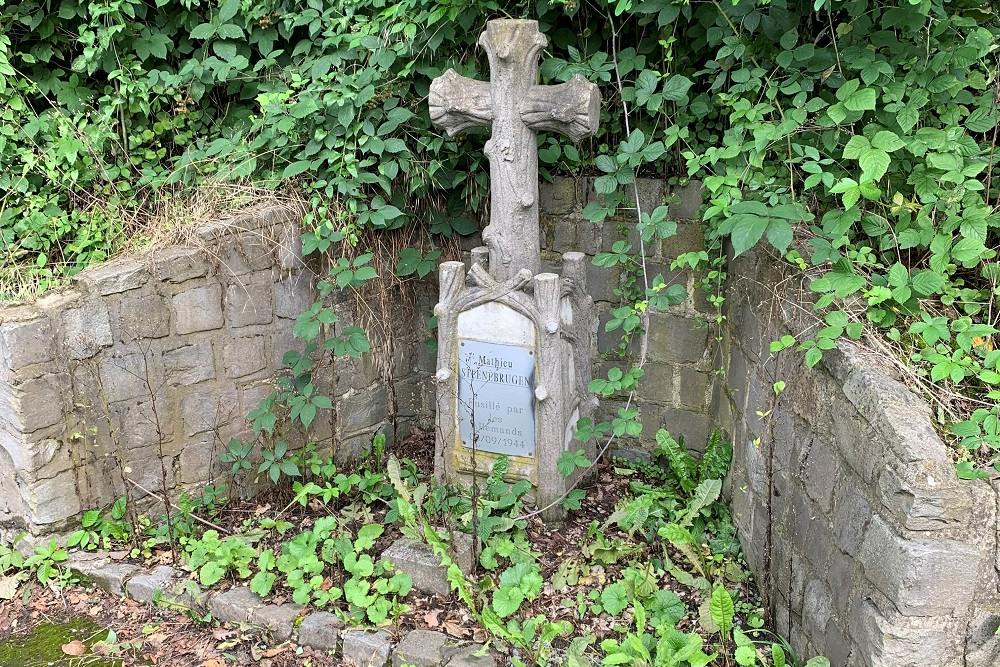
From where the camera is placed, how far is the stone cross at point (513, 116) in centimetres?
363

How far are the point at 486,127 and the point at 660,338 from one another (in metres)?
1.43

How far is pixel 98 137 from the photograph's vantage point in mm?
4461

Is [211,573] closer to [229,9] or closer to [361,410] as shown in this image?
[361,410]

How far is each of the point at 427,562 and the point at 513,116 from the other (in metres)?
1.99

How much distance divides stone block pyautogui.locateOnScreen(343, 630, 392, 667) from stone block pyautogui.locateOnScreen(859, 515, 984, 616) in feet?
5.97

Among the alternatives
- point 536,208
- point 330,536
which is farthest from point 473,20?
point 330,536

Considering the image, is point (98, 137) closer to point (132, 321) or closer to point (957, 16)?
point (132, 321)

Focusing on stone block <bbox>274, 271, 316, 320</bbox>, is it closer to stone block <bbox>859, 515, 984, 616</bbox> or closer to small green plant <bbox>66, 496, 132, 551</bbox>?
small green plant <bbox>66, 496, 132, 551</bbox>

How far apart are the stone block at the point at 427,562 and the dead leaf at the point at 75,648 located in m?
1.25

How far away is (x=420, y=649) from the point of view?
3156 millimetres

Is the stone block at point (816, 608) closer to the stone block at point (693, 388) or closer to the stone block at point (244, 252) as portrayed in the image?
the stone block at point (693, 388)

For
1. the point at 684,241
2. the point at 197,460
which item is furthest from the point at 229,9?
the point at 684,241

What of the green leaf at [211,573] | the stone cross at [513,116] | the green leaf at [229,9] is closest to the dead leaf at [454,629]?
the green leaf at [211,573]

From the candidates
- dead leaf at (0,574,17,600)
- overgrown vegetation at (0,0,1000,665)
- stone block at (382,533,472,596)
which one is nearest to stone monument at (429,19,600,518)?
overgrown vegetation at (0,0,1000,665)
